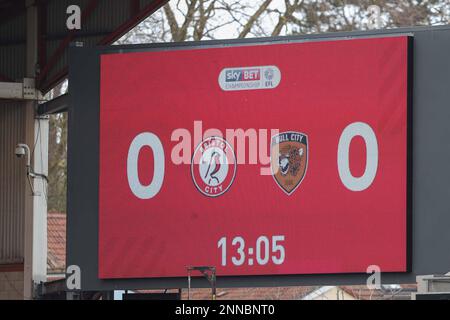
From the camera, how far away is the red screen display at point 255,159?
11477 millimetres

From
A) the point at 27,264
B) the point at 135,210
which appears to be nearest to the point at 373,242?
the point at 135,210

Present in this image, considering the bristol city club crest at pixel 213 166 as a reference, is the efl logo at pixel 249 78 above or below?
above

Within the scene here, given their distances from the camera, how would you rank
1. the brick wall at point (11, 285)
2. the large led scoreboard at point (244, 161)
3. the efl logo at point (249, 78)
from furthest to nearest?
1. the brick wall at point (11, 285)
2. the efl logo at point (249, 78)
3. the large led scoreboard at point (244, 161)

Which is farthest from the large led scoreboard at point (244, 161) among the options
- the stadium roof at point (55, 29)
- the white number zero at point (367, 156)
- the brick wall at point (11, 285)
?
the brick wall at point (11, 285)

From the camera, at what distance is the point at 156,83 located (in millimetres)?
12375

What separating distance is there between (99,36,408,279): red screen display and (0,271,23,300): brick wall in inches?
138

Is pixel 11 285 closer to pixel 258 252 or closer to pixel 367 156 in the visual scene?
pixel 258 252

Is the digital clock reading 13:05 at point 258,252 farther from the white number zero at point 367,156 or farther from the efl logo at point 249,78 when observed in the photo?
the efl logo at point 249,78

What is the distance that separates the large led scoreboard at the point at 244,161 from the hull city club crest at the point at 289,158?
Result: 0.01m

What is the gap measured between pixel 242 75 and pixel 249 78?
0.08 m

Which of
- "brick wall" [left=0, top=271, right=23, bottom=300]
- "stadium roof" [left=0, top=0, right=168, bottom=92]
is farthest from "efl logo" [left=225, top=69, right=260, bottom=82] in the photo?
"brick wall" [left=0, top=271, right=23, bottom=300]

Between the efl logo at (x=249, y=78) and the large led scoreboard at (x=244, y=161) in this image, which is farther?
the efl logo at (x=249, y=78)

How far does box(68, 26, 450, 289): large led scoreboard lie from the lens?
1147 centimetres

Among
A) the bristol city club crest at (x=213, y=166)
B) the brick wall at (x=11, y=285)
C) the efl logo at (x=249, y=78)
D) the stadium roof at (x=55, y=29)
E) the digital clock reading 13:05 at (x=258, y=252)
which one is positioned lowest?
the brick wall at (x=11, y=285)
